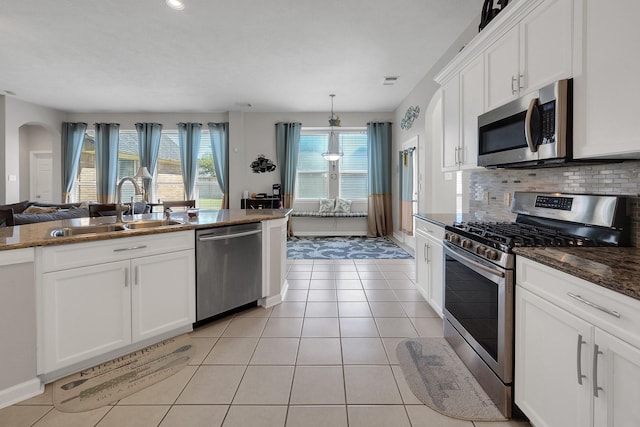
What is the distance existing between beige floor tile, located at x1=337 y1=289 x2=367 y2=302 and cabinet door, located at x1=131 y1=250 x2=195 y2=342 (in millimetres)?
1502

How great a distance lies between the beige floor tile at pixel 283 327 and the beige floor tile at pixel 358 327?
14.4 inches

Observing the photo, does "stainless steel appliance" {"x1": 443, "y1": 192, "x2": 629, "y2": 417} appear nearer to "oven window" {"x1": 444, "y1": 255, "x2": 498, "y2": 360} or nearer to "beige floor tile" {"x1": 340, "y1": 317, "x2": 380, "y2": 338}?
"oven window" {"x1": 444, "y1": 255, "x2": 498, "y2": 360}

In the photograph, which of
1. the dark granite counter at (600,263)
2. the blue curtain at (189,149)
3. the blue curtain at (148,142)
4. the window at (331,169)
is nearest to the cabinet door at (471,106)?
the dark granite counter at (600,263)

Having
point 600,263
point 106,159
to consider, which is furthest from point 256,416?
point 106,159

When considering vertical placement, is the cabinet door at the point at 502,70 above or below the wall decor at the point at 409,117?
below

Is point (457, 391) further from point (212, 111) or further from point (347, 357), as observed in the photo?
point (212, 111)

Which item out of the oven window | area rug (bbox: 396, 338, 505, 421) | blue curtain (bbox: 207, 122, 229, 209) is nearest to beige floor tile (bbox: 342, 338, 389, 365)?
area rug (bbox: 396, 338, 505, 421)

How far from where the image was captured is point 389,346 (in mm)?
2264

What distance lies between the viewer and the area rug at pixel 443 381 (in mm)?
1604

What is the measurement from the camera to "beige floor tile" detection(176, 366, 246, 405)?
1.69 meters

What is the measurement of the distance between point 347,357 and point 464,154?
6.12 ft

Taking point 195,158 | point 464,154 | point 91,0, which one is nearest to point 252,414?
point 464,154

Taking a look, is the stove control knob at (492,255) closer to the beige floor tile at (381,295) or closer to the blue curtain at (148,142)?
the beige floor tile at (381,295)

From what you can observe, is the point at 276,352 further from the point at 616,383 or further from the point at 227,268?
the point at 616,383
